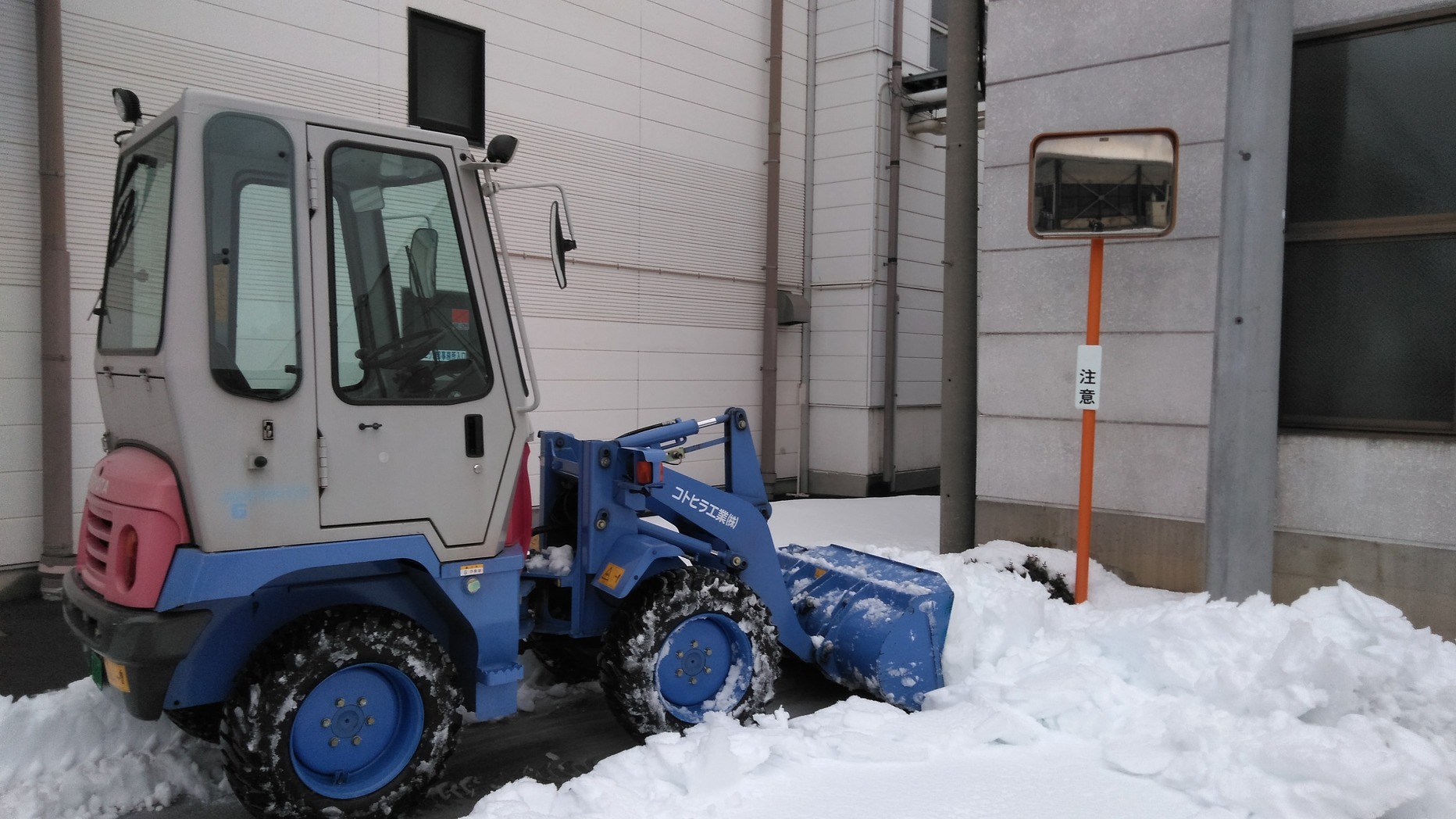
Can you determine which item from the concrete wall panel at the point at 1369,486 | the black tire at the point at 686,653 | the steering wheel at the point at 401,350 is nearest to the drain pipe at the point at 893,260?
the concrete wall panel at the point at 1369,486

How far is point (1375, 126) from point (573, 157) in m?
6.45

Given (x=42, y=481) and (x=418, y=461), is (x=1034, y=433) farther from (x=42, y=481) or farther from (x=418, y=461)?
(x=42, y=481)

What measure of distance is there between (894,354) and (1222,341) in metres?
6.40

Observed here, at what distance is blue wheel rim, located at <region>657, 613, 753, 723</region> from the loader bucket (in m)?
0.59

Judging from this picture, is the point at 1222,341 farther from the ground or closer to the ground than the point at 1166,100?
closer to the ground

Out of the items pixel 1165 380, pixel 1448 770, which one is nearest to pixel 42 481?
pixel 1165 380

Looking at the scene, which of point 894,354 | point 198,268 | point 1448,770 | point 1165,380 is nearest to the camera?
point 198,268

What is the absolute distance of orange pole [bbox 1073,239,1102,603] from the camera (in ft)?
18.1

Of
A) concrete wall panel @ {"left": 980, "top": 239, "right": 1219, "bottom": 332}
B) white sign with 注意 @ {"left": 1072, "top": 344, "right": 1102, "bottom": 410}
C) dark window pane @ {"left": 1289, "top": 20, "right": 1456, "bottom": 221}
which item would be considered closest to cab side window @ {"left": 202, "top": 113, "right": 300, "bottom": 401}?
white sign with 注意 @ {"left": 1072, "top": 344, "right": 1102, "bottom": 410}

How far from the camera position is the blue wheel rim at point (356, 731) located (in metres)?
3.23

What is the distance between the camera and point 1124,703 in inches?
156

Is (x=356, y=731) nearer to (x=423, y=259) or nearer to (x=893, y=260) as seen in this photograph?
(x=423, y=259)

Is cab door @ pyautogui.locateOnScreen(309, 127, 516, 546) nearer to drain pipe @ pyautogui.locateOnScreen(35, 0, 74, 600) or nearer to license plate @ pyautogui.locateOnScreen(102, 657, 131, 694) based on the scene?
license plate @ pyautogui.locateOnScreen(102, 657, 131, 694)

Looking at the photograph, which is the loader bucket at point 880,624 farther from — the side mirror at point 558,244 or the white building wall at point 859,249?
the white building wall at point 859,249
